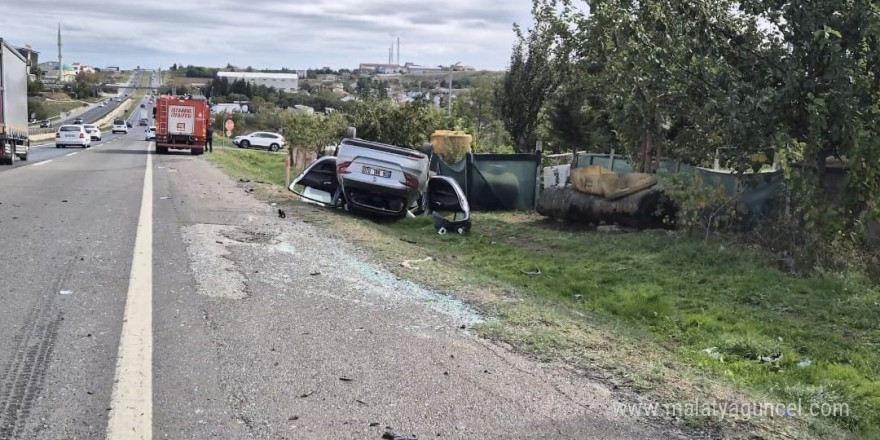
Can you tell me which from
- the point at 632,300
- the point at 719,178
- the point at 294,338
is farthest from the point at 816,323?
the point at 719,178

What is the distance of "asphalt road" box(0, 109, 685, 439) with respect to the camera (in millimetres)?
4102

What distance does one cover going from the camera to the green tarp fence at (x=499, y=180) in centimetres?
1812

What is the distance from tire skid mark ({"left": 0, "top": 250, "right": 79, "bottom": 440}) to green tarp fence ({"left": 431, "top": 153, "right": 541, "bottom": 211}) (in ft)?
41.0

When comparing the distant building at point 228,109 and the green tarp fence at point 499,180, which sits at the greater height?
the distant building at point 228,109

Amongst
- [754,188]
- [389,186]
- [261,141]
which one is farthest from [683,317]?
[261,141]

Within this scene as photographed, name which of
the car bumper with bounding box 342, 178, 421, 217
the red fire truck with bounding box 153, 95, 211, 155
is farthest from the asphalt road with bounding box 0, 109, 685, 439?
the red fire truck with bounding box 153, 95, 211, 155

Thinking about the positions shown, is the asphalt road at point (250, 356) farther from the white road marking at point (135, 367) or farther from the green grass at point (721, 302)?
the green grass at point (721, 302)

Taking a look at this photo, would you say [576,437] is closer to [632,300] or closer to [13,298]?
[632,300]

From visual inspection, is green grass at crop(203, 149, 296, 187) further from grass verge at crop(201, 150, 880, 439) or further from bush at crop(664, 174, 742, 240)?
bush at crop(664, 174, 742, 240)

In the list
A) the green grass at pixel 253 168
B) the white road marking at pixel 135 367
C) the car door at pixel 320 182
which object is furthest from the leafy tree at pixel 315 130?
the white road marking at pixel 135 367

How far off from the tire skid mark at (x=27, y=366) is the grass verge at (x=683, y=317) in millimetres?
3113

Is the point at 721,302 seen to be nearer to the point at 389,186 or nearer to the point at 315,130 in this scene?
the point at 389,186

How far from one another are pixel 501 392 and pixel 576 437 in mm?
707

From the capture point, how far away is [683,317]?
7.39 m
